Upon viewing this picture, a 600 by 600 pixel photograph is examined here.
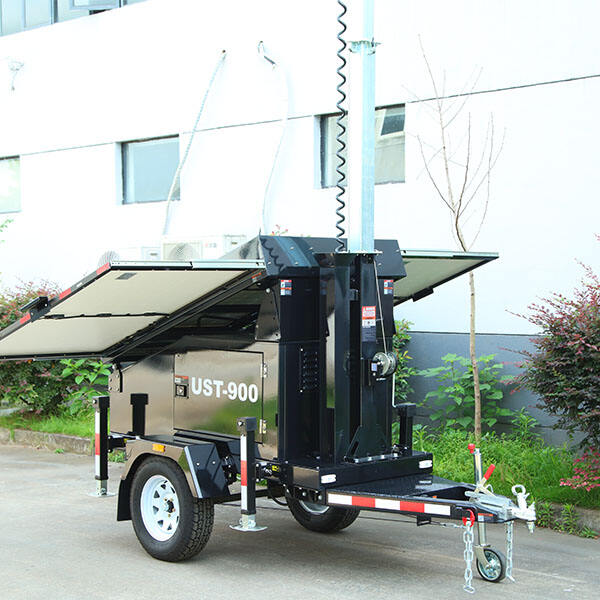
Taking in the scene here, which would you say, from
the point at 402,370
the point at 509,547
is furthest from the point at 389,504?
the point at 402,370

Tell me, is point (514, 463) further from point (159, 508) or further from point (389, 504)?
point (159, 508)

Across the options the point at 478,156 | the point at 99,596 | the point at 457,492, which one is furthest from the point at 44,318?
the point at 478,156

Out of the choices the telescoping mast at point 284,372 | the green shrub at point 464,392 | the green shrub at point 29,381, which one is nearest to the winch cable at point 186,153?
the green shrub at point 29,381

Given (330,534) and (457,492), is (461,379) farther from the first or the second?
(457,492)

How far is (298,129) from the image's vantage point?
12.0m

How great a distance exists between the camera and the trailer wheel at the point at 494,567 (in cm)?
609

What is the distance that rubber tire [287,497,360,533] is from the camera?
24.3 feet

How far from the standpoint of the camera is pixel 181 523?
21.4ft

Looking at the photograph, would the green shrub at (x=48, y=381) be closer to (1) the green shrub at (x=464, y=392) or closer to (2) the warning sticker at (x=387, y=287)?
(1) the green shrub at (x=464, y=392)

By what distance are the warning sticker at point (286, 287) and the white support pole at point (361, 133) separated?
0.47 meters

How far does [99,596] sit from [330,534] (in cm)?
212

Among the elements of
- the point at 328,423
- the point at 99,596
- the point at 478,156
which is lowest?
the point at 99,596

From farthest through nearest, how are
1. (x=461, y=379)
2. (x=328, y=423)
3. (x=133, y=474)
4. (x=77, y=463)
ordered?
(x=77, y=463), (x=461, y=379), (x=133, y=474), (x=328, y=423)

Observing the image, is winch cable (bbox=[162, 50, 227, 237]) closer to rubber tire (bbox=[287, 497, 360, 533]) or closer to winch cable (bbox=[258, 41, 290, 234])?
winch cable (bbox=[258, 41, 290, 234])
